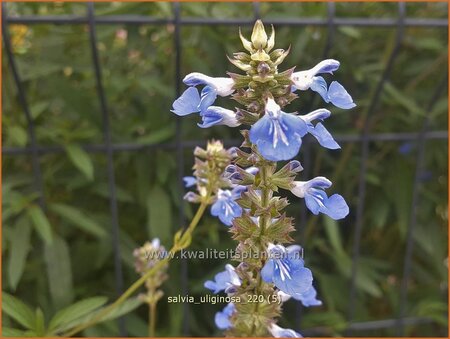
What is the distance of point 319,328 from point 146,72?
1.21 m

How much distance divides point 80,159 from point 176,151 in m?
0.39

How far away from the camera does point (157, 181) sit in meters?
2.25

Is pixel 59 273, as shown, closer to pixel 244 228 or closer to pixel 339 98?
pixel 244 228

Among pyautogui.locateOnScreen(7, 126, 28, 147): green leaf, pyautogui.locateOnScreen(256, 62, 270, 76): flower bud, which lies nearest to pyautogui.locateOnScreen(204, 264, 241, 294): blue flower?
pyautogui.locateOnScreen(256, 62, 270, 76): flower bud

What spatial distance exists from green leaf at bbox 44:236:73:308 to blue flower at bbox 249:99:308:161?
1.28m

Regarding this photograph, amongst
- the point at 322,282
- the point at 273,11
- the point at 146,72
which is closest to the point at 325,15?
the point at 273,11

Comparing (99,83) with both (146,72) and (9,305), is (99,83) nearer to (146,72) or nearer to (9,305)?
(146,72)

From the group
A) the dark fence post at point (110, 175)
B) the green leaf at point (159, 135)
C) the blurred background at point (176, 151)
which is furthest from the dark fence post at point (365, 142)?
the dark fence post at point (110, 175)

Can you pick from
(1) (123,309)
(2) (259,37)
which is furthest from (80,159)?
(2) (259,37)

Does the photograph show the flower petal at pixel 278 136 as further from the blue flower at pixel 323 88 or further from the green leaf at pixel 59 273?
the green leaf at pixel 59 273

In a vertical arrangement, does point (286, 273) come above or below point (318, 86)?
below

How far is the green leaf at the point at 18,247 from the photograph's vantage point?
192cm

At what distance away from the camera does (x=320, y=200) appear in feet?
3.72

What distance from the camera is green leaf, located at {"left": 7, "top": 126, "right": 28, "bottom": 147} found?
2.03m
